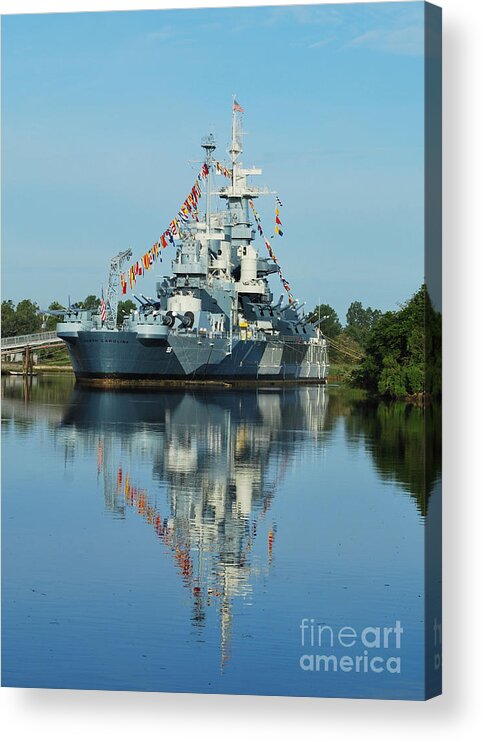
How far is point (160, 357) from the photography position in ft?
202

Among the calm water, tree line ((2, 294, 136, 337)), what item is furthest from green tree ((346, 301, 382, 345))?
the calm water

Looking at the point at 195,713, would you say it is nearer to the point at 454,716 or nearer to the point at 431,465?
the point at 454,716

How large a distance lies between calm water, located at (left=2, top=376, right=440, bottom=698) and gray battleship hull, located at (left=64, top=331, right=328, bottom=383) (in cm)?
3174

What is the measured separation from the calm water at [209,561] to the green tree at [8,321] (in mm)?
39877

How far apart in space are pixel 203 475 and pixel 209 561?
8.01m

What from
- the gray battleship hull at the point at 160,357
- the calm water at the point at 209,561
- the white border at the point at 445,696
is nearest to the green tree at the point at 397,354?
the gray battleship hull at the point at 160,357

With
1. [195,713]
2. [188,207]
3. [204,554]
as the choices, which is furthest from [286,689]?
[188,207]

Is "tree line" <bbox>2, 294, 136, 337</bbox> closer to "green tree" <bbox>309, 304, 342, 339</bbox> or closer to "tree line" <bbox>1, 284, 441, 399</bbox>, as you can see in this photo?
"tree line" <bbox>1, 284, 441, 399</bbox>

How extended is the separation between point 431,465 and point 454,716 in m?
2.12

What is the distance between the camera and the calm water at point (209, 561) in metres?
11.2

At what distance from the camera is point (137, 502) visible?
63.6 ft

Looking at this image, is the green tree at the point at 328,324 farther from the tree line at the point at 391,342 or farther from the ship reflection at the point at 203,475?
the ship reflection at the point at 203,475

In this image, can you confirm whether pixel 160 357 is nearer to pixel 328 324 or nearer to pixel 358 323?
pixel 358 323

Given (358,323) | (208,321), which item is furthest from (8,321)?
(358,323)
